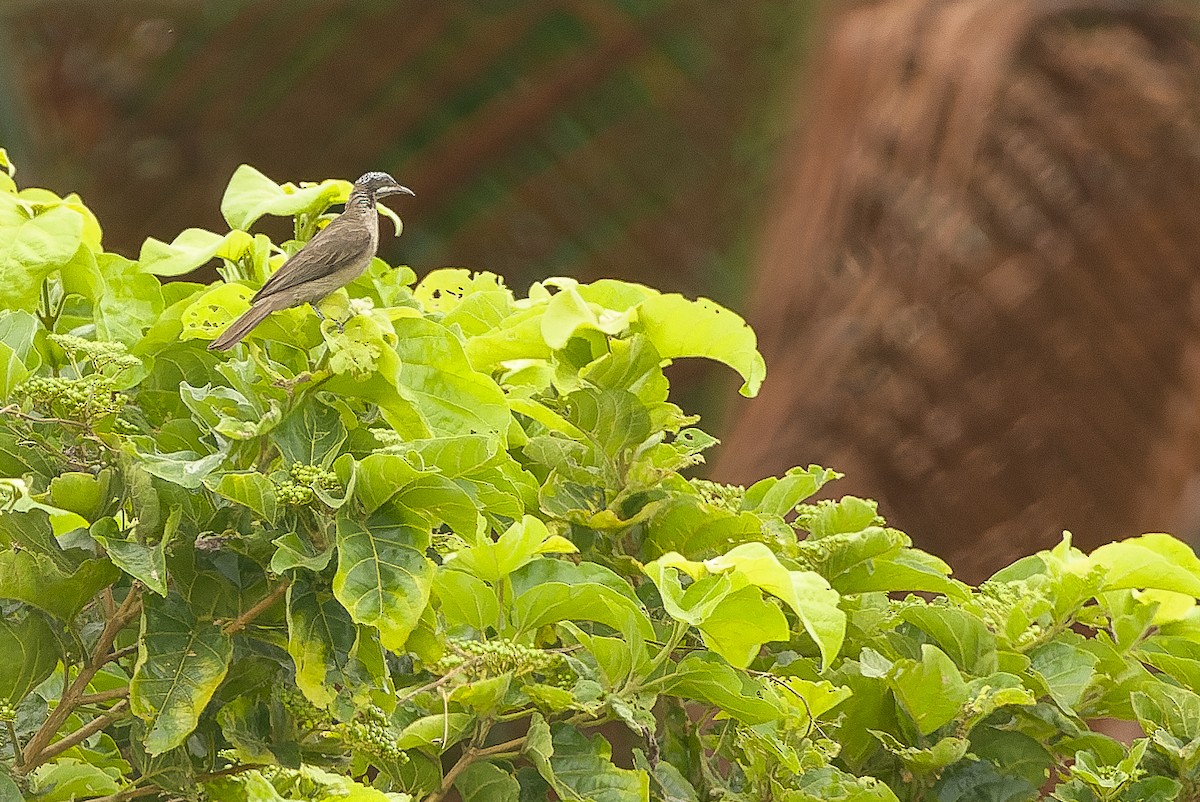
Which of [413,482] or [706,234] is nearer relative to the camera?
[413,482]

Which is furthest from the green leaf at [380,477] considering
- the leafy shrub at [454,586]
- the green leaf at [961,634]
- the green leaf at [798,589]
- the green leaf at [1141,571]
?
the green leaf at [1141,571]

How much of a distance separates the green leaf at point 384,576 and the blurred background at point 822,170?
5.59ft

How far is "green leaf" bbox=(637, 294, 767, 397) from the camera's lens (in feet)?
3.24

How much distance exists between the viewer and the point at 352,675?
85 cm

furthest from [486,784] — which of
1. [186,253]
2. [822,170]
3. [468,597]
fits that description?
[822,170]

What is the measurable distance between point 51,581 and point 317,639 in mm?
169

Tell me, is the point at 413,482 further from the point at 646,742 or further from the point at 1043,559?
the point at 1043,559

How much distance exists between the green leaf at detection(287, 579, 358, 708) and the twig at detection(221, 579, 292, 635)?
1.0 inches

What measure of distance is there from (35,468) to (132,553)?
128 millimetres

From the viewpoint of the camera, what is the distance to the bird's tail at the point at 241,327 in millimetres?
875

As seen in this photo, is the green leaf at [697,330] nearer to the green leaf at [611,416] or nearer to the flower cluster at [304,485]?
the green leaf at [611,416]

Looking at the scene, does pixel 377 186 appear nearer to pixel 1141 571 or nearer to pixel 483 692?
pixel 483 692

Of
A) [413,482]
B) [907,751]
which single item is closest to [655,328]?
[413,482]

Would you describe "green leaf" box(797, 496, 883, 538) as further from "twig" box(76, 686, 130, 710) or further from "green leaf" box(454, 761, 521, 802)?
"twig" box(76, 686, 130, 710)
